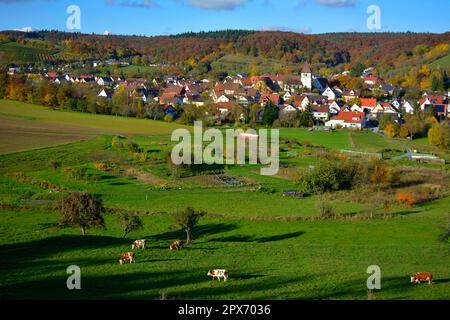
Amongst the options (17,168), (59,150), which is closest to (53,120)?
(59,150)

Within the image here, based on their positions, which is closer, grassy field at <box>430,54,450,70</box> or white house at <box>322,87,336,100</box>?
white house at <box>322,87,336,100</box>

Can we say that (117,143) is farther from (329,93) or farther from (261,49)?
(261,49)

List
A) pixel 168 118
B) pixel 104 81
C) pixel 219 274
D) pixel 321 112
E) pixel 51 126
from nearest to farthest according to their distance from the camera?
pixel 219 274 → pixel 51 126 → pixel 168 118 → pixel 321 112 → pixel 104 81

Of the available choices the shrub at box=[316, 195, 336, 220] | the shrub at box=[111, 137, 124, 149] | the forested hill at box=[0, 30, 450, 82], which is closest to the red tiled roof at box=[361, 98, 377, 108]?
the forested hill at box=[0, 30, 450, 82]

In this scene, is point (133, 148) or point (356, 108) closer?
point (133, 148)

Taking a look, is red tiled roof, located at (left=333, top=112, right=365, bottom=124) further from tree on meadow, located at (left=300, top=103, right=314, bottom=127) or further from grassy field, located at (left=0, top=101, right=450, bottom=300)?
grassy field, located at (left=0, top=101, right=450, bottom=300)

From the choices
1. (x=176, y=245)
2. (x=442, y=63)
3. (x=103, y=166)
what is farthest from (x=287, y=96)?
(x=176, y=245)

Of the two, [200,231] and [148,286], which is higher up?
[148,286]
